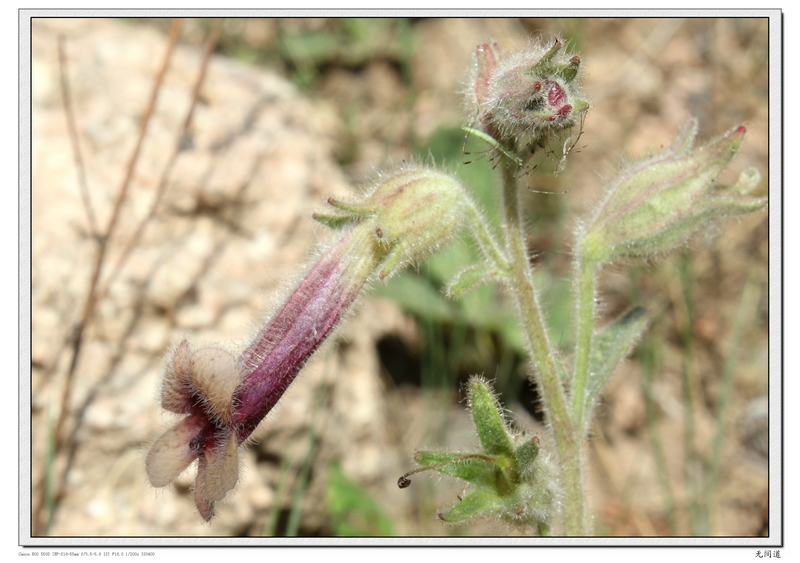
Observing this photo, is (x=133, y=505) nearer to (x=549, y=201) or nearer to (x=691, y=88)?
(x=549, y=201)

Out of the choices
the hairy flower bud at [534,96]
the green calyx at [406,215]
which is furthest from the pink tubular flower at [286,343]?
the hairy flower bud at [534,96]

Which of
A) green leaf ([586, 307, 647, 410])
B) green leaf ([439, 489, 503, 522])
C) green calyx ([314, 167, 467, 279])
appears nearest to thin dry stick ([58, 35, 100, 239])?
green calyx ([314, 167, 467, 279])

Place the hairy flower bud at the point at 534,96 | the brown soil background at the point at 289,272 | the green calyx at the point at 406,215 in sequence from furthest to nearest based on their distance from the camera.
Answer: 1. the brown soil background at the point at 289,272
2. the green calyx at the point at 406,215
3. the hairy flower bud at the point at 534,96

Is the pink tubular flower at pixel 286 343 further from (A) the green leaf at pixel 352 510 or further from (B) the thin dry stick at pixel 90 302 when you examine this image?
(A) the green leaf at pixel 352 510

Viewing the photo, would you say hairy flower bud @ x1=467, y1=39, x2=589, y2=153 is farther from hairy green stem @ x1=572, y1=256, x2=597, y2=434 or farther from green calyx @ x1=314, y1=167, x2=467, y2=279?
hairy green stem @ x1=572, y1=256, x2=597, y2=434

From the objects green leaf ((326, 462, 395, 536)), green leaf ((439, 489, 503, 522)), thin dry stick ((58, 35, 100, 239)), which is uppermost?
thin dry stick ((58, 35, 100, 239))

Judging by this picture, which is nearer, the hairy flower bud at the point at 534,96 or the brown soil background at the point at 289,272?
the hairy flower bud at the point at 534,96

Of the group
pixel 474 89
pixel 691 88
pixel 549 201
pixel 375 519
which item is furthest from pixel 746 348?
pixel 474 89
